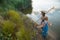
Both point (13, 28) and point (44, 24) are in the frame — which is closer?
point (13, 28)

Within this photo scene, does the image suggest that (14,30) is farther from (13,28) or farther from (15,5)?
(15,5)

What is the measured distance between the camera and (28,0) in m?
24.4

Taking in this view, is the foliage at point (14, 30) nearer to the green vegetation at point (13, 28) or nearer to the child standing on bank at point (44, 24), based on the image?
the green vegetation at point (13, 28)

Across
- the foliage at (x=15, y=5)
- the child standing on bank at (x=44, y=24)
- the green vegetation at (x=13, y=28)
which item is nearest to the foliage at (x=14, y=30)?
the green vegetation at (x=13, y=28)

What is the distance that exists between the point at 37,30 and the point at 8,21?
6.60 feet

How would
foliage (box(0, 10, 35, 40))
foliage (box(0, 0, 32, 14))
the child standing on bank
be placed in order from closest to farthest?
1. foliage (box(0, 10, 35, 40))
2. the child standing on bank
3. foliage (box(0, 0, 32, 14))

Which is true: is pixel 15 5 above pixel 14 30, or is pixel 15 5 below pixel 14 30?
below

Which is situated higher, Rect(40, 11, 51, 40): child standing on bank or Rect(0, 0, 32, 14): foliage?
Rect(40, 11, 51, 40): child standing on bank

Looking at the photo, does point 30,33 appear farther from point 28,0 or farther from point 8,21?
point 28,0

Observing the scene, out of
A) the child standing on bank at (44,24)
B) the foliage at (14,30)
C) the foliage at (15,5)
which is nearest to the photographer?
the foliage at (14,30)

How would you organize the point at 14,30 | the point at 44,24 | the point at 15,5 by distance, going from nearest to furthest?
the point at 14,30 < the point at 44,24 < the point at 15,5

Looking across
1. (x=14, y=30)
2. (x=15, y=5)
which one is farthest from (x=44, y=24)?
(x=15, y=5)

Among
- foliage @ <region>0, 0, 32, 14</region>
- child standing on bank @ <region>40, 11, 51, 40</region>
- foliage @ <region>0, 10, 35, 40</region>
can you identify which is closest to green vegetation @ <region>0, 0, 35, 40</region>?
foliage @ <region>0, 10, 35, 40</region>

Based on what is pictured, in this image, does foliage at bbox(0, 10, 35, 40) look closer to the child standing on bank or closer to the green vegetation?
the green vegetation
